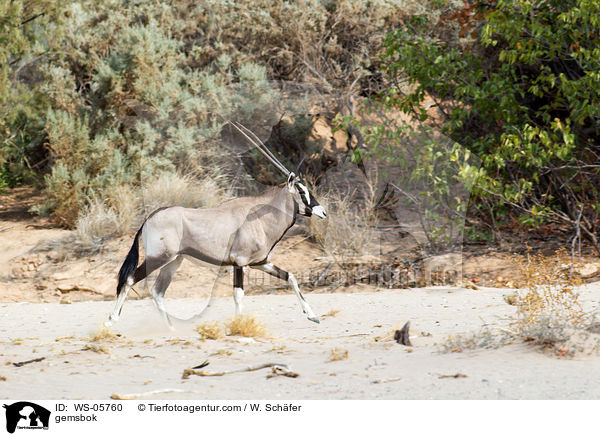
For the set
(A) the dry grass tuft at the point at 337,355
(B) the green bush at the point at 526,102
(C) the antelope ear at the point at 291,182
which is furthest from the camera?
(B) the green bush at the point at 526,102

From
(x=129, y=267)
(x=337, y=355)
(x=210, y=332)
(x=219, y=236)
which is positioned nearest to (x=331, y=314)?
(x=210, y=332)

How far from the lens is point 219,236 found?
21.7 feet

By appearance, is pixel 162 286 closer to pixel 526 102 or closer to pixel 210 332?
pixel 210 332

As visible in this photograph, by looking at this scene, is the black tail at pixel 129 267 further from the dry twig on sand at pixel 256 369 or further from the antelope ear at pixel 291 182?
the dry twig on sand at pixel 256 369

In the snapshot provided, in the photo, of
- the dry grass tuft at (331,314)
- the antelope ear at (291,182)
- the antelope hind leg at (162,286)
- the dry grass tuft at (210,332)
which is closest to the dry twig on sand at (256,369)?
the dry grass tuft at (210,332)

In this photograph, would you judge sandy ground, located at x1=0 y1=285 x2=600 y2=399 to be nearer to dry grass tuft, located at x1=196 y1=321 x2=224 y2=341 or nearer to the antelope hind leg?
dry grass tuft, located at x1=196 y1=321 x2=224 y2=341

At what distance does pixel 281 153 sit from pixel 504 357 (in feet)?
27.2
